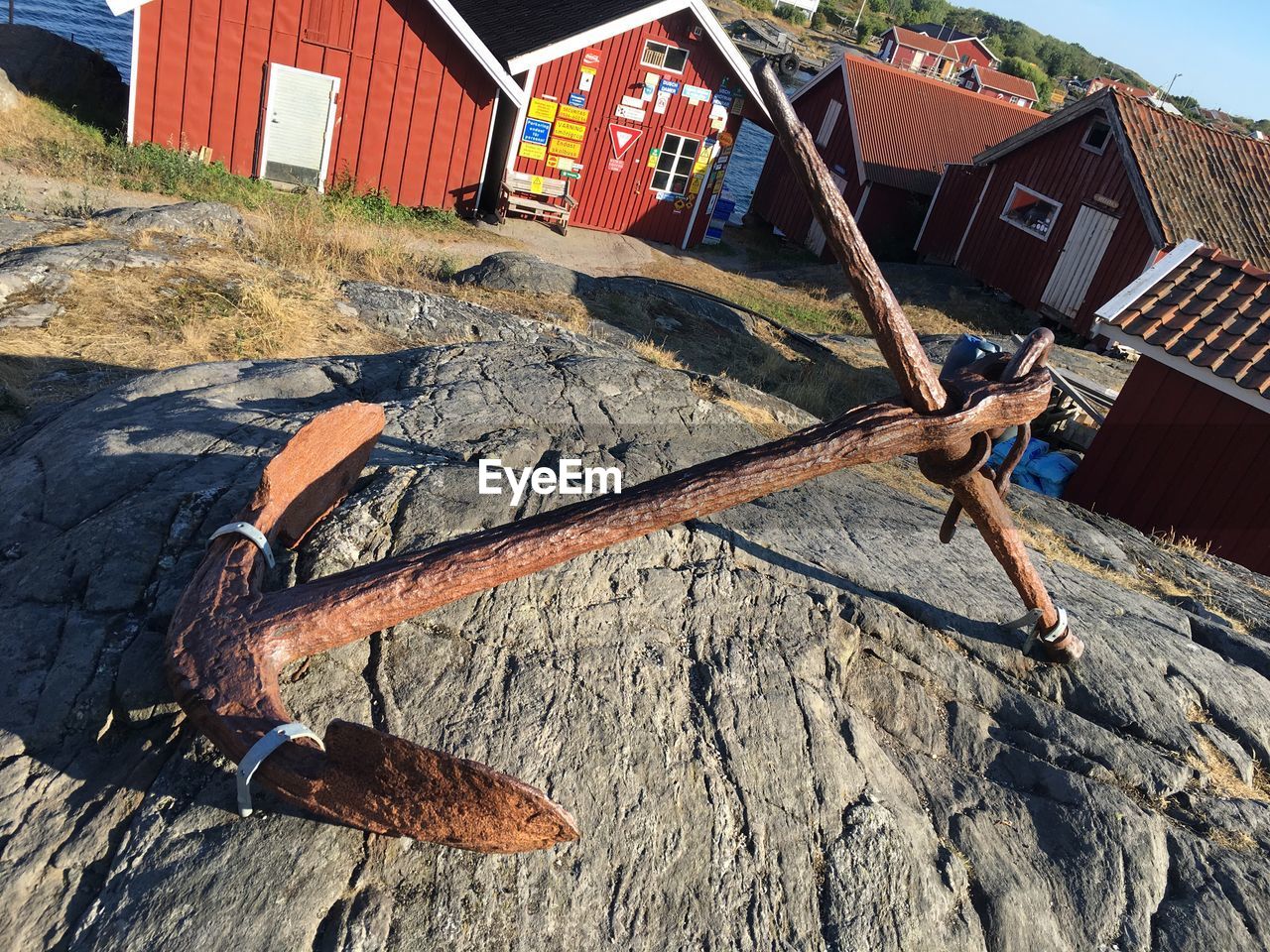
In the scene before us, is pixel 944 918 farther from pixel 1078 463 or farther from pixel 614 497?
pixel 1078 463

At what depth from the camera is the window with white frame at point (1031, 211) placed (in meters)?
19.3

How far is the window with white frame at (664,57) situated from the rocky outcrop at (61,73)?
9.47 meters

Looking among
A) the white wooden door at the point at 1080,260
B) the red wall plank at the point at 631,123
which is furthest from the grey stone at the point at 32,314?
the white wooden door at the point at 1080,260

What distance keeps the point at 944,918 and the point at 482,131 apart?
16.2 metres

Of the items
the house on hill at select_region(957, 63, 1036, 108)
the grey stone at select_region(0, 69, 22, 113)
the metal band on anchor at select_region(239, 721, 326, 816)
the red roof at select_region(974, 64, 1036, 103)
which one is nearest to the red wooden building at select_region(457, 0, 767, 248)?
the grey stone at select_region(0, 69, 22, 113)

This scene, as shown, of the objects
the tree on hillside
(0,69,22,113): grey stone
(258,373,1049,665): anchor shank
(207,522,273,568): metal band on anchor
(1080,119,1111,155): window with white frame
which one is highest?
the tree on hillside

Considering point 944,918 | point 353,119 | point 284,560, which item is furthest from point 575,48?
point 944,918

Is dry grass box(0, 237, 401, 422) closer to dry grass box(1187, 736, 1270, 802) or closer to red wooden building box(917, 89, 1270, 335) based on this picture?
dry grass box(1187, 736, 1270, 802)

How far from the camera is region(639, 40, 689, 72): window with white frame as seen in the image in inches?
704

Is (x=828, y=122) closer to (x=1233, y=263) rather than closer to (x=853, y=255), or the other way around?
(x=1233, y=263)

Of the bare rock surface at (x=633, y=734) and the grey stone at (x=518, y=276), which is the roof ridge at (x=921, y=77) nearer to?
the grey stone at (x=518, y=276)

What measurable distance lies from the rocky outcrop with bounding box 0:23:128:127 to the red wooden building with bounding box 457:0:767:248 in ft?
→ 22.7

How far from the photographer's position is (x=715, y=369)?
1258 cm

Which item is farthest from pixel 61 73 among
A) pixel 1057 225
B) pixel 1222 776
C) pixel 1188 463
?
pixel 1057 225
